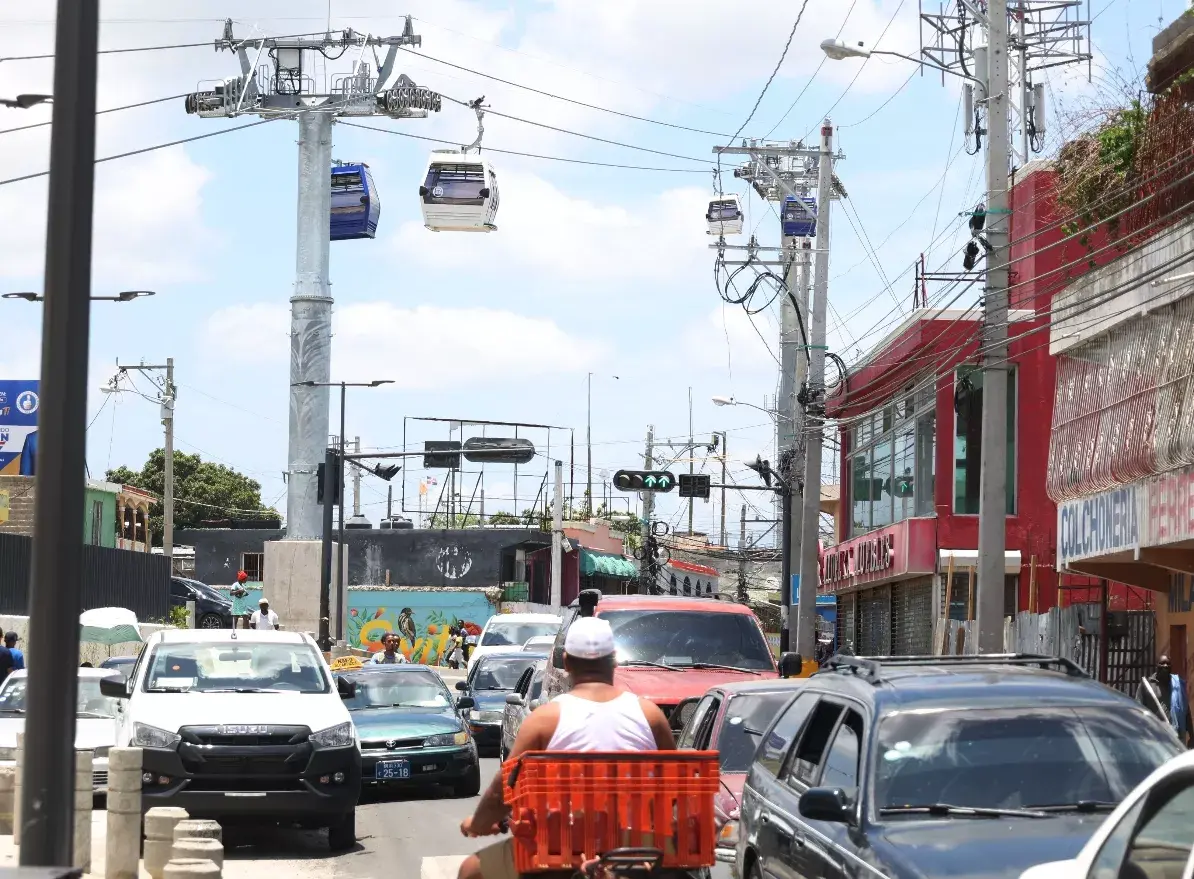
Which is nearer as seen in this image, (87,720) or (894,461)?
(87,720)

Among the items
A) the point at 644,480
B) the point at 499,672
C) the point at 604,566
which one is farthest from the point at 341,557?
the point at 604,566

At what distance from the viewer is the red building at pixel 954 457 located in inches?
1298

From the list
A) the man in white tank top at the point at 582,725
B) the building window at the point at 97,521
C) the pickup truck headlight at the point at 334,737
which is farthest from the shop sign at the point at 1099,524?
the building window at the point at 97,521

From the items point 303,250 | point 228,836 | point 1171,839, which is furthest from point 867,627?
point 1171,839

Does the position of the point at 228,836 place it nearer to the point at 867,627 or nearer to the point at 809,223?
the point at 867,627

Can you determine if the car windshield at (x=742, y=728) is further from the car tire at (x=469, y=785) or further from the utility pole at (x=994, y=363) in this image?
the utility pole at (x=994, y=363)

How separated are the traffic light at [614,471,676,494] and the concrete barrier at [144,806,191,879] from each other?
119 feet

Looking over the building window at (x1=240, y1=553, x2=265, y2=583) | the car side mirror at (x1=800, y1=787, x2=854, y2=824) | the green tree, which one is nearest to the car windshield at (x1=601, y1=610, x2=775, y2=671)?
the car side mirror at (x1=800, y1=787, x2=854, y2=824)

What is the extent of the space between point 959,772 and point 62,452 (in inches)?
159

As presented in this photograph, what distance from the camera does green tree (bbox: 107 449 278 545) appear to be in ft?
346

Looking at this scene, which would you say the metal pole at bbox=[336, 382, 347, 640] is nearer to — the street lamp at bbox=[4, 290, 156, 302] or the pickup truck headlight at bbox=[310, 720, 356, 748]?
the street lamp at bbox=[4, 290, 156, 302]

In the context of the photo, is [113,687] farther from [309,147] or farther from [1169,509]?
[309,147]

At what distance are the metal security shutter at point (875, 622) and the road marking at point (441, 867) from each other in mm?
27100

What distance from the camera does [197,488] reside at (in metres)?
109
